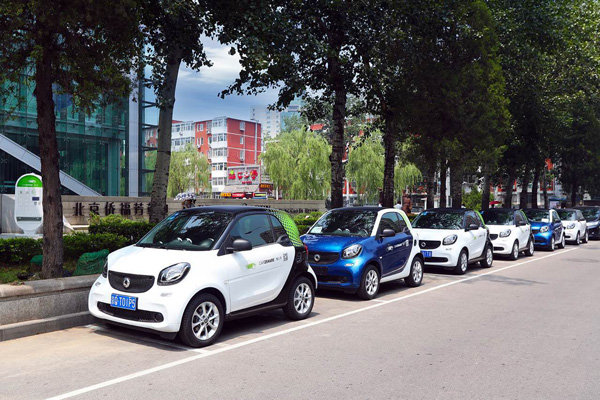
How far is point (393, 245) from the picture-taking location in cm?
1016

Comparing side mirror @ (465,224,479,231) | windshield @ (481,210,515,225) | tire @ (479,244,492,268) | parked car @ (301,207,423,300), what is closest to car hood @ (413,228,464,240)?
side mirror @ (465,224,479,231)

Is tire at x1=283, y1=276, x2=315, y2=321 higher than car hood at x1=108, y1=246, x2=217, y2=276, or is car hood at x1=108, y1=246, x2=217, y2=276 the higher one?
car hood at x1=108, y1=246, x2=217, y2=276

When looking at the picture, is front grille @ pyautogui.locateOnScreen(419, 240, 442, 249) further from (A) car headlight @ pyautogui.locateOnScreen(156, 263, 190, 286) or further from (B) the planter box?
(A) car headlight @ pyautogui.locateOnScreen(156, 263, 190, 286)

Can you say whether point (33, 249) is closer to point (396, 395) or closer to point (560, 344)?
point (396, 395)

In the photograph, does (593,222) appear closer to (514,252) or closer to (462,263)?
(514,252)

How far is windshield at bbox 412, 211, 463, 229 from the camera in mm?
13809

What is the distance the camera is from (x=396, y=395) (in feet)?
15.2

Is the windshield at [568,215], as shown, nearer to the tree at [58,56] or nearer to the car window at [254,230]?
the car window at [254,230]

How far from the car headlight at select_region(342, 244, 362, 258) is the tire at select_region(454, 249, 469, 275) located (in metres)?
4.75

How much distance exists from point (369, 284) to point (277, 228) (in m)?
2.64

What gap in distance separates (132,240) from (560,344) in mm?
8409

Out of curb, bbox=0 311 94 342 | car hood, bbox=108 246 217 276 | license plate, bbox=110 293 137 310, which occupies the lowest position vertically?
curb, bbox=0 311 94 342

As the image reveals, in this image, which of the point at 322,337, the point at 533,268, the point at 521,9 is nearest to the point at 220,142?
the point at 521,9

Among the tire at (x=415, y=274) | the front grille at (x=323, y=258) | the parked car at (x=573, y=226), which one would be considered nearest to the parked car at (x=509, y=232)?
the tire at (x=415, y=274)
